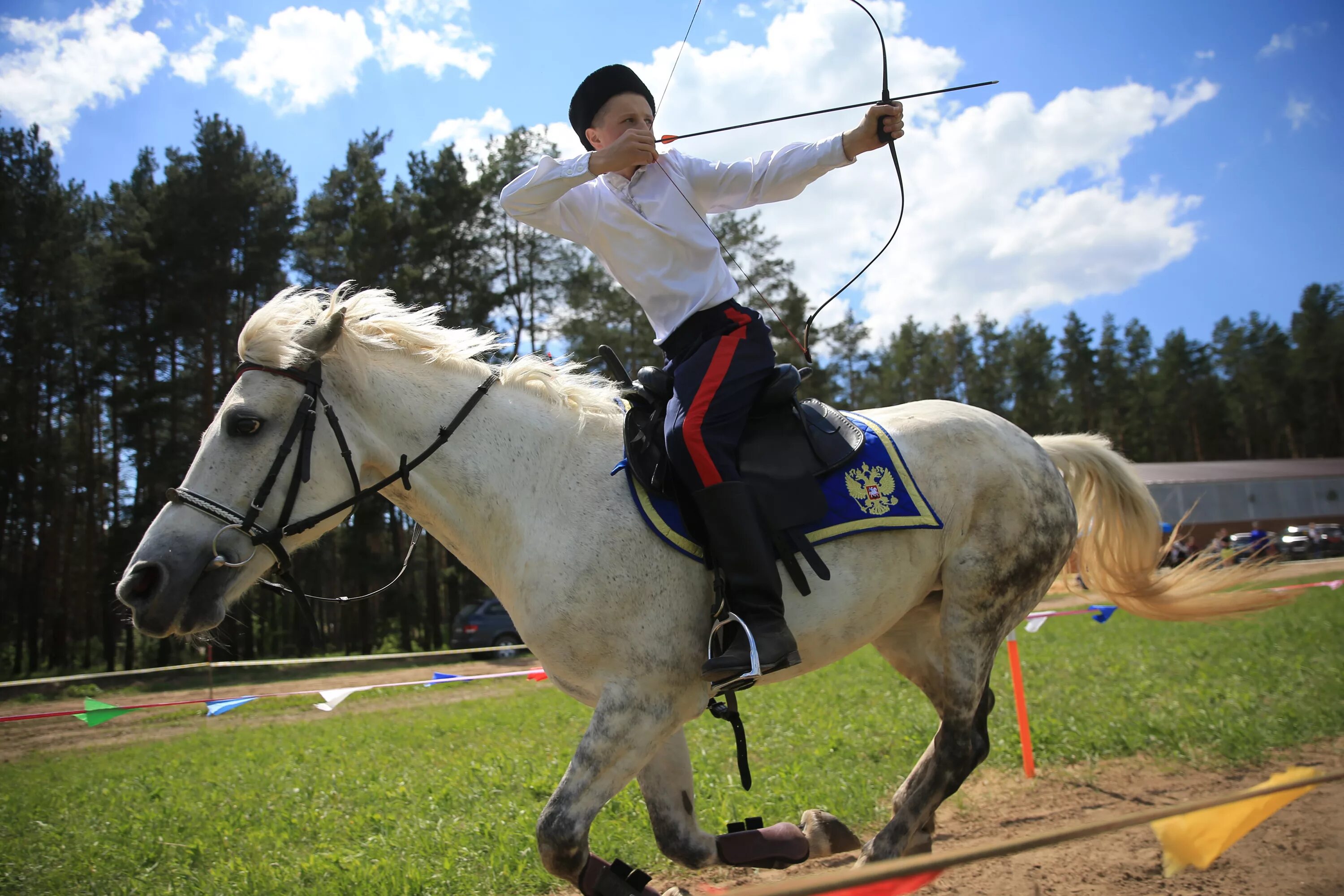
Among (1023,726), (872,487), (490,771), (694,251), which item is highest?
(694,251)

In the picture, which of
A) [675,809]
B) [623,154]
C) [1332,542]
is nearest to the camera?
[623,154]

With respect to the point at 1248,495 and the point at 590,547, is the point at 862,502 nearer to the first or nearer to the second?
the point at 590,547

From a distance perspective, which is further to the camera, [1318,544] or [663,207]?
[1318,544]

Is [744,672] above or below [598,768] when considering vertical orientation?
above

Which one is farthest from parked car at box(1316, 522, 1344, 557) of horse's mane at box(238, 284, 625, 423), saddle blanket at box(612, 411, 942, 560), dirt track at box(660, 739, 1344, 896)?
horse's mane at box(238, 284, 625, 423)

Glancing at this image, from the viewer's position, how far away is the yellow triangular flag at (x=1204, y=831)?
7.82ft

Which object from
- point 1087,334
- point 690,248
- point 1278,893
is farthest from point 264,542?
point 1087,334

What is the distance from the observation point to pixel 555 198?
3.23 m

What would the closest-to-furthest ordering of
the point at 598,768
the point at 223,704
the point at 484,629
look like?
the point at 598,768, the point at 223,704, the point at 484,629

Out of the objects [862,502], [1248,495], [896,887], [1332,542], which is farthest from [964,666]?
[1248,495]

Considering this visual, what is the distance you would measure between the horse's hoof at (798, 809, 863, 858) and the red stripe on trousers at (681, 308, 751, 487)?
1.62m

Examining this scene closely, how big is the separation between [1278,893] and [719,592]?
11.0ft

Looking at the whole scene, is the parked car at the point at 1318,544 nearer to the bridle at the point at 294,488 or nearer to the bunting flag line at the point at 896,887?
the bunting flag line at the point at 896,887

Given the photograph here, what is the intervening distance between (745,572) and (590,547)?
58cm
